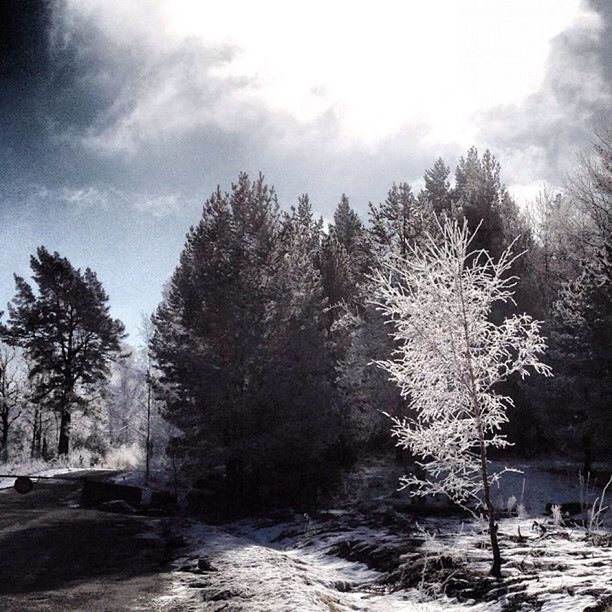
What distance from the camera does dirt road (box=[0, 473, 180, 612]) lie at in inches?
312

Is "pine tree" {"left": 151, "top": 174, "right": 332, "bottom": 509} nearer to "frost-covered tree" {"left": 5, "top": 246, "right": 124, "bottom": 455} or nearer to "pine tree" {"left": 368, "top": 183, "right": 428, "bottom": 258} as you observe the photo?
"pine tree" {"left": 368, "top": 183, "right": 428, "bottom": 258}

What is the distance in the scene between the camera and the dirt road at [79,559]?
792 cm

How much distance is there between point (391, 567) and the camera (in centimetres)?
1034

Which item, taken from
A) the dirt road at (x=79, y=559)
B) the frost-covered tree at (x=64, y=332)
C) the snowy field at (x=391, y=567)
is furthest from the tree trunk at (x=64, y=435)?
the snowy field at (x=391, y=567)

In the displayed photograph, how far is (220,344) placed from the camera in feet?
65.7

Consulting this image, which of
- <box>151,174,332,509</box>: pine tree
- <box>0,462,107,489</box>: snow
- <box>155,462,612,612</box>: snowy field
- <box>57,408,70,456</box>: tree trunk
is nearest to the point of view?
<box>155,462,612,612</box>: snowy field

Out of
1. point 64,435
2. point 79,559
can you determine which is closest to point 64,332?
point 64,435

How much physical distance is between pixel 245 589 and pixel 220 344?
12.1 m

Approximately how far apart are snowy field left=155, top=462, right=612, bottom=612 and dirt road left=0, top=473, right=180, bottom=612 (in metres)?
0.71

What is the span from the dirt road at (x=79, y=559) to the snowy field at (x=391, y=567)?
27.9 inches

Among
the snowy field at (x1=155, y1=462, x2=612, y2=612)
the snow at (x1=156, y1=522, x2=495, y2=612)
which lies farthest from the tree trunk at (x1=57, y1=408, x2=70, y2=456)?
the snow at (x1=156, y1=522, x2=495, y2=612)

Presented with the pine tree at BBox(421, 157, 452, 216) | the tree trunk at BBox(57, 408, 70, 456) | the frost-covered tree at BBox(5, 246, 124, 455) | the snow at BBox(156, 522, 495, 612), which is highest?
the pine tree at BBox(421, 157, 452, 216)

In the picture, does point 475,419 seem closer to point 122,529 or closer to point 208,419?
point 122,529

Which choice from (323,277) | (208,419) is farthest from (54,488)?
(323,277)
